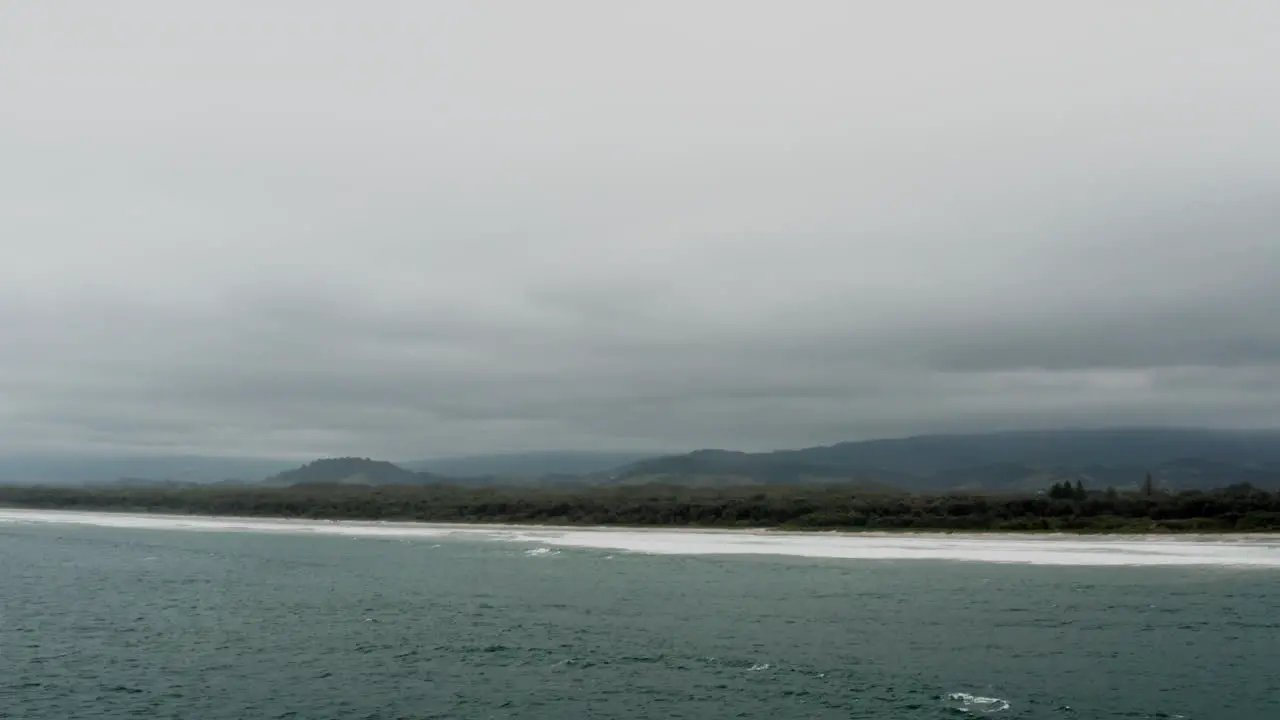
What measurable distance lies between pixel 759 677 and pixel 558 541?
49034 millimetres

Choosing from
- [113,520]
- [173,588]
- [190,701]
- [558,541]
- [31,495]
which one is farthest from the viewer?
[31,495]

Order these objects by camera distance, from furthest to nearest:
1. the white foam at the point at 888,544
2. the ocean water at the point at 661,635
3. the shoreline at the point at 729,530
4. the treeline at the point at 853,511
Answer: the treeline at the point at 853,511, the shoreline at the point at 729,530, the white foam at the point at 888,544, the ocean water at the point at 661,635

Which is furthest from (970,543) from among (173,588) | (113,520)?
(113,520)

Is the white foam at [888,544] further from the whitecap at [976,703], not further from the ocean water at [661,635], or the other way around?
the whitecap at [976,703]

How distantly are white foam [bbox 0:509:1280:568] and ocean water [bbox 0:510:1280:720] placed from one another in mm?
535

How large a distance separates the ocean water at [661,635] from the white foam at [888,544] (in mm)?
535

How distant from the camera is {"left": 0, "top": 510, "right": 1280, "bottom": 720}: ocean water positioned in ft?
73.9

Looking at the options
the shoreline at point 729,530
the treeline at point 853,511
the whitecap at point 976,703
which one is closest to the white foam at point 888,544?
the shoreline at point 729,530

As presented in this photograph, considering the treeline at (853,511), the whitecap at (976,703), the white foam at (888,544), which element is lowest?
the whitecap at (976,703)

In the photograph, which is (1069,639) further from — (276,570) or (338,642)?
(276,570)

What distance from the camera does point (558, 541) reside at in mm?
72625

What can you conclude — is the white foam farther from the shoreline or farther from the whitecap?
the whitecap

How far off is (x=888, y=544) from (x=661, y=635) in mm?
35882

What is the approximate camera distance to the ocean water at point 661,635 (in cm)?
2252
